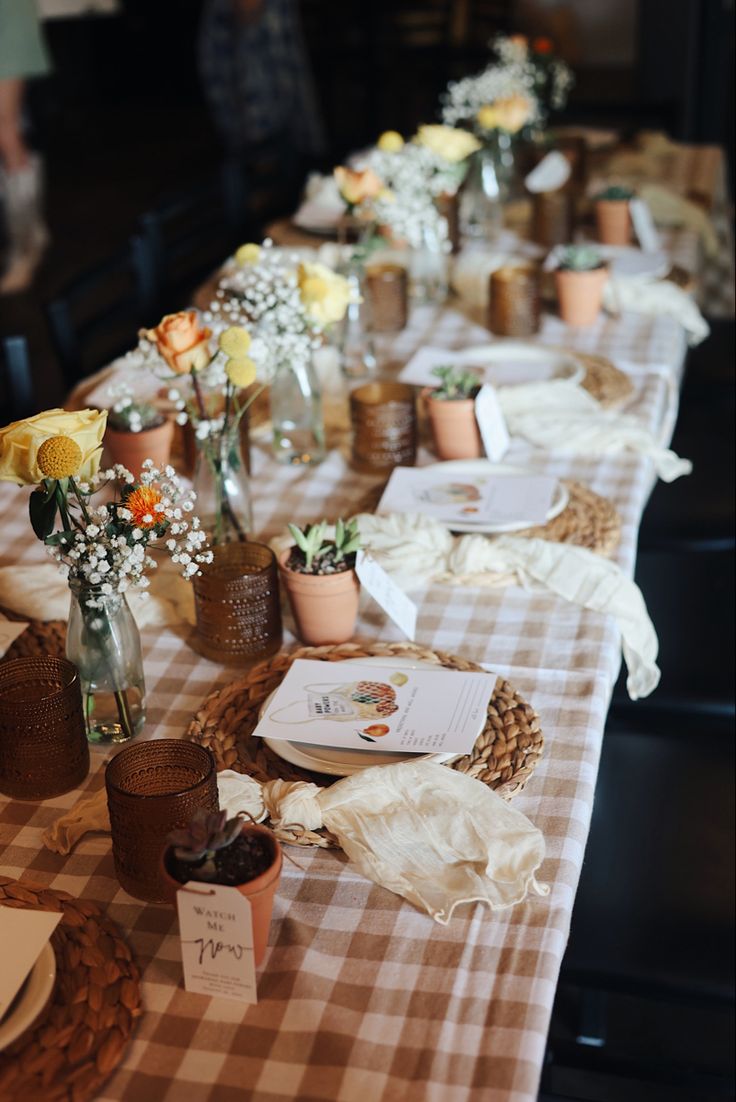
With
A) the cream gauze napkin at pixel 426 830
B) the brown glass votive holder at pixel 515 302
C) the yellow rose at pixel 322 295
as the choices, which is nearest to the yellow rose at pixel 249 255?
the yellow rose at pixel 322 295

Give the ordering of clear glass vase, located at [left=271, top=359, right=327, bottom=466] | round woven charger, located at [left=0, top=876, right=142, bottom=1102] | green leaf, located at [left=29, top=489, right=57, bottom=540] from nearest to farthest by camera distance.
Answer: round woven charger, located at [left=0, top=876, right=142, bottom=1102], green leaf, located at [left=29, top=489, right=57, bottom=540], clear glass vase, located at [left=271, top=359, right=327, bottom=466]

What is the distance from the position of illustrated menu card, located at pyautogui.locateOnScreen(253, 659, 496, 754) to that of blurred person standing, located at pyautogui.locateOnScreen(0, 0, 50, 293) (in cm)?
439

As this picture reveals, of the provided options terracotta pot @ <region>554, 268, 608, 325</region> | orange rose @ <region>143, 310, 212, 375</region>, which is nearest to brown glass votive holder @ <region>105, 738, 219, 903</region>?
orange rose @ <region>143, 310, 212, 375</region>

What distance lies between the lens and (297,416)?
6.91ft

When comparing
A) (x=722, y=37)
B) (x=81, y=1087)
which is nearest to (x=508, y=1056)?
(x=81, y=1087)

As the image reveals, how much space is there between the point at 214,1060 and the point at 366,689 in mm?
486

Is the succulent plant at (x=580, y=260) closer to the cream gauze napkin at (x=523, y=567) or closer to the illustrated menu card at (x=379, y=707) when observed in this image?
the cream gauze napkin at (x=523, y=567)

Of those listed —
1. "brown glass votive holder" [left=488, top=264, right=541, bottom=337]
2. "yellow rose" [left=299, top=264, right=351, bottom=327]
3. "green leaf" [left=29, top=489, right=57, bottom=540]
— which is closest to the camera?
"green leaf" [left=29, top=489, right=57, bottom=540]

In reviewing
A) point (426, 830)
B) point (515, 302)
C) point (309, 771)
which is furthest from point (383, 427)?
point (426, 830)

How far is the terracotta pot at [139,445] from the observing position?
1.96 meters

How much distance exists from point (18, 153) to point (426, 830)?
5.28 meters

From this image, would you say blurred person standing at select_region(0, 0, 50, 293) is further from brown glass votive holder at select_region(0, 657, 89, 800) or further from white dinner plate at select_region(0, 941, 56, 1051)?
white dinner plate at select_region(0, 941, 56, 1051)

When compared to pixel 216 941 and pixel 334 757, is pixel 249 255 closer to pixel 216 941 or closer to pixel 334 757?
pixel 334 757

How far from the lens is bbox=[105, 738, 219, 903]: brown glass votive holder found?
3.60ft
